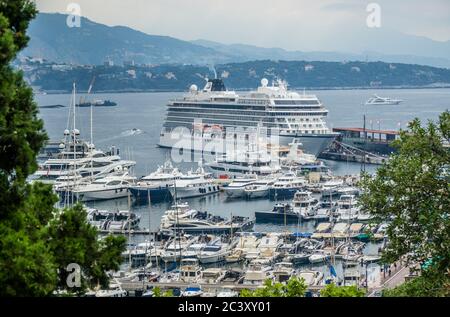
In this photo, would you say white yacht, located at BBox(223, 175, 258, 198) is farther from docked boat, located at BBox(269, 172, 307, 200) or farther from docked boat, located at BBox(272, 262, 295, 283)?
docked boat, located at BBox(272, 262, 295, 283)

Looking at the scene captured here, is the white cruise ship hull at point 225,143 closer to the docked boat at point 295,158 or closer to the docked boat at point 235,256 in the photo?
the docked boat at point 295,158

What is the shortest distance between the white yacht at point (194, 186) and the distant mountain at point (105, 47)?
22.8 meters

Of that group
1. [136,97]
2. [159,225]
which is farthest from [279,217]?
[136,97]

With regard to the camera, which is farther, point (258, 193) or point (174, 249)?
point (258, 193)

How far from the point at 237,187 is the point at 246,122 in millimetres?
11454

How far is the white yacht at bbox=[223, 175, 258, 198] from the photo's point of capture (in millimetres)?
26766

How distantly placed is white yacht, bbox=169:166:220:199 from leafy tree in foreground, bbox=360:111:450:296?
64.5 ft

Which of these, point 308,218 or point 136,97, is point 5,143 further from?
point 136,97

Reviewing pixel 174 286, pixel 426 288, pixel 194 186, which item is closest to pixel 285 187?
pixel 194 186

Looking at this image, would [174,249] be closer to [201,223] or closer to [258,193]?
[201,223]

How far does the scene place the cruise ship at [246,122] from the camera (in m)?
35.8

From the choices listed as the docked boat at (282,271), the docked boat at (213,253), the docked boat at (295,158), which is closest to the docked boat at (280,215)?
the docked boat at (213,253)

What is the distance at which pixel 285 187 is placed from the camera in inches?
1041

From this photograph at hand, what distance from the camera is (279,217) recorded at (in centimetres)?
2217
